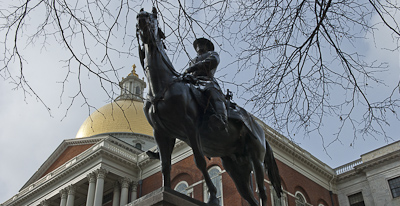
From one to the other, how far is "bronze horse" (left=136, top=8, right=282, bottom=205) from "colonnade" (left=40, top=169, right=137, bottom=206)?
2759cm

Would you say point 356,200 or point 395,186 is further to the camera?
point 356,200

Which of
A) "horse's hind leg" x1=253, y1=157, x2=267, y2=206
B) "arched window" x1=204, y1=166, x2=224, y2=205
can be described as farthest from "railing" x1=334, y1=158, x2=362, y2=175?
"horse's hind leg" x1=253, y1=157, x2=267, y2=206

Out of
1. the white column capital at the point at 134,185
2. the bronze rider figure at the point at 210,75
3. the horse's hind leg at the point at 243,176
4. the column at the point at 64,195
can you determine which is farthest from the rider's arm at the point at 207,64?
the column at the point at 64,195

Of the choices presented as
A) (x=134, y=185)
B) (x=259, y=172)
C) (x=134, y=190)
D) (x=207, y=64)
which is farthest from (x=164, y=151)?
(x=134, y=185)

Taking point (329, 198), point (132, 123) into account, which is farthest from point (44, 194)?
point (329, 198)

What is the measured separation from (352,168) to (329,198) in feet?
11.4

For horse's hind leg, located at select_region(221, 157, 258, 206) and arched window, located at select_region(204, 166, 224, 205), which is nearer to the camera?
horse's hind leg, located at select_region(221, 157, 258, 206)

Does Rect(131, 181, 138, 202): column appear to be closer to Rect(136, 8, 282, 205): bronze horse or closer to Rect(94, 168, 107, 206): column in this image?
Rect(94, 168, 107, 206): column

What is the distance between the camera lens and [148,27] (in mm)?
6062

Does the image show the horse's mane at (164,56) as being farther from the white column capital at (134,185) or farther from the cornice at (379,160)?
the cornice at (379,160)

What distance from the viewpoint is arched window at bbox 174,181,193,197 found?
30422 mm

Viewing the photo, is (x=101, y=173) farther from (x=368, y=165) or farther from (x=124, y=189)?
(x=368, y=165)

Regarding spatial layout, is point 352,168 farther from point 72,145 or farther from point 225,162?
point 225,162

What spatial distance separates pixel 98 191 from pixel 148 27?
28489 mm
